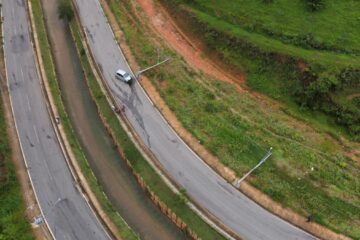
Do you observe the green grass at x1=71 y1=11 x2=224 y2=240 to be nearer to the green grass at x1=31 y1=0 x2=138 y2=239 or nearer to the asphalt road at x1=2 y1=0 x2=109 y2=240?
the green grass at x1=31 y1=0 x2=138 y2=239

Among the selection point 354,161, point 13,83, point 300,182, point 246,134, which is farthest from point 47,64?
point 354,161

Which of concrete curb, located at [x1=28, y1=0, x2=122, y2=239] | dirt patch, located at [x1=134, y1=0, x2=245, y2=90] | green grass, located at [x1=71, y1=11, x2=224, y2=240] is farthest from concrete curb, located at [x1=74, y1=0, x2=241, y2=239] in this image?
dirt patch, located at [x1=134, y1=0, x2=245, y2=90]

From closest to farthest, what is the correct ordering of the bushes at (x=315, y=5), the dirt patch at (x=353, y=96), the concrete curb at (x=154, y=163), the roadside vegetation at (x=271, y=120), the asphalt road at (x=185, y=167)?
the asphalt road at (x=185, y=167), the concrete curb at (x=154, y=163), the roadside vegetation at (x=271, y=120), the dirt patch at (x=353, y=96), the bushes at (x=315, y=5)

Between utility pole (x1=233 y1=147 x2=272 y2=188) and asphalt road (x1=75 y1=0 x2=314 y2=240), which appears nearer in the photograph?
asphalt road (x1=75 y1=0 x2=314 y2=240)

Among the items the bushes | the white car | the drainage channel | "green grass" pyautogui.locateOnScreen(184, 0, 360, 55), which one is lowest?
the drainage channel

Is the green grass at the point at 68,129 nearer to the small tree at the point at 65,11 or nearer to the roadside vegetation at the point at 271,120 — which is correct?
the small tree at the point at 65,11

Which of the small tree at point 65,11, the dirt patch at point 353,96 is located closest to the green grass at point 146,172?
the small tree at point 65,11
